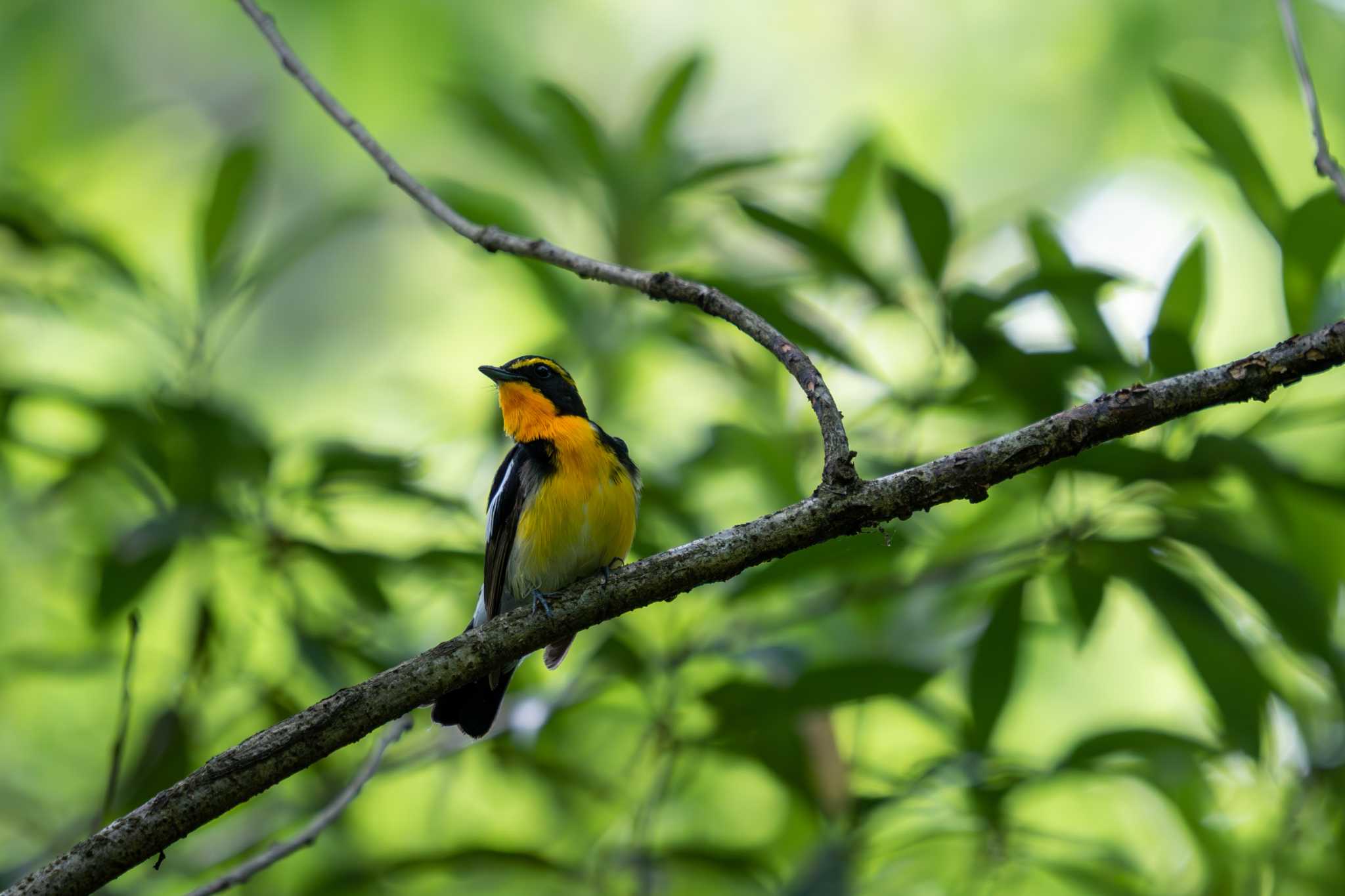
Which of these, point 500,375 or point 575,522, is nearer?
point 575,522

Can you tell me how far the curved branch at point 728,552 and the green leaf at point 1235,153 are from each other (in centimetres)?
170

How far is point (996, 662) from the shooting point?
13.6 feet

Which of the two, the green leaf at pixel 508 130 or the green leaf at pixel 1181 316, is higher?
the green leaf at pixel 508 130

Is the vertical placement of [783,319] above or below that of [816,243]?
below

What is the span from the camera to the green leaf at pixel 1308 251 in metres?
3.67

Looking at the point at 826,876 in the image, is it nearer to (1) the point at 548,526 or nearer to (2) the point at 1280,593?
(1) the point at 548,526

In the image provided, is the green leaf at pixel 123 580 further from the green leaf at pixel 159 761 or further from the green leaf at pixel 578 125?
the green leaf at pixel 578 125

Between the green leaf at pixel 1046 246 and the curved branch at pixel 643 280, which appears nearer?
the curved branch at pixel 643 280

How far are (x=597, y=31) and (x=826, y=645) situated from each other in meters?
10.2

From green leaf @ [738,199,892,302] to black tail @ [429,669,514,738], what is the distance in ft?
6.55

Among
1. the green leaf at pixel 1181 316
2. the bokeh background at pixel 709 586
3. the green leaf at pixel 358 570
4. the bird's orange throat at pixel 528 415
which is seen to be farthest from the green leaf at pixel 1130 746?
the green leaf at pixel 358 570

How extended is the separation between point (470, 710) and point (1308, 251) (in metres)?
3.25

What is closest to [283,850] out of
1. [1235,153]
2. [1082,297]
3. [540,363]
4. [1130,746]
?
[540,363]

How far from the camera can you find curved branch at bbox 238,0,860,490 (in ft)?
8.44
